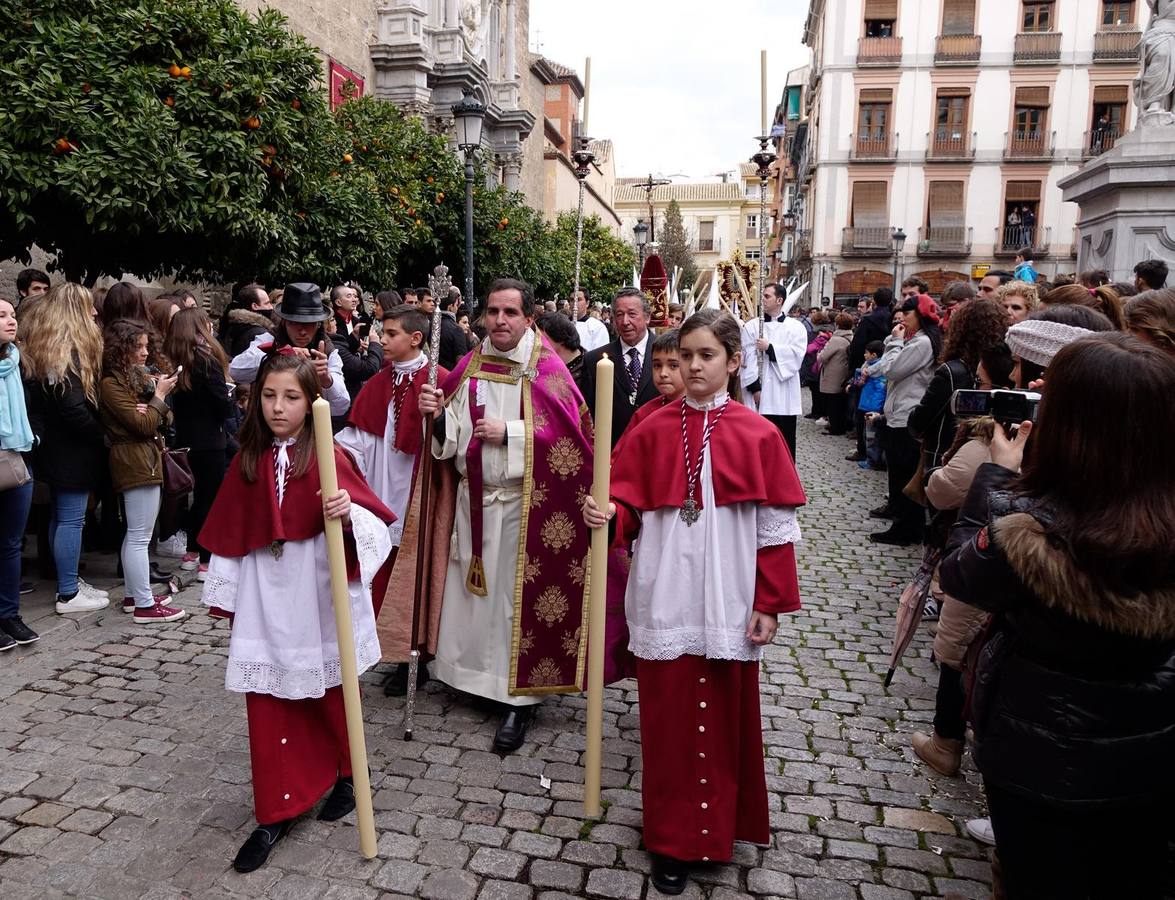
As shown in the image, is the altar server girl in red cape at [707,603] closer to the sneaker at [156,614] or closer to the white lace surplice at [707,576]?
the white lace surplice at [707,576]

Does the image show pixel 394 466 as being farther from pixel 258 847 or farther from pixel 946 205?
pixel 946 205

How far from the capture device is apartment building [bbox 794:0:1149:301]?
3378 centimetres

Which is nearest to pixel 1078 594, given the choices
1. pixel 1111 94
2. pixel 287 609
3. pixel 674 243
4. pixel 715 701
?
pixel 715 701

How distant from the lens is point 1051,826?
7.19 feet

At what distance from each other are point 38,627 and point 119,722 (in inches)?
59.7

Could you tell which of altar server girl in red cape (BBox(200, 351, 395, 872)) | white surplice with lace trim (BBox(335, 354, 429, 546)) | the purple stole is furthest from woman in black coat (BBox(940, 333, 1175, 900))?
white surplice with lace trim (BBox(335, 354, 429, 546))

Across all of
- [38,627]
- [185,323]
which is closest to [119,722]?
[38,627]

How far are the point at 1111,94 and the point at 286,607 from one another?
39.0 meters

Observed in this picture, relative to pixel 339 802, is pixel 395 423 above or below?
above

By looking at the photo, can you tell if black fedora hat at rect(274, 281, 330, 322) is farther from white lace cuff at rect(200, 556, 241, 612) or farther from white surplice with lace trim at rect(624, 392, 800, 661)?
white surplice with lace trim at rect(624, 392, 800, 661)

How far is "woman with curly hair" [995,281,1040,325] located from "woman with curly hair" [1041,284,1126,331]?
567 mm

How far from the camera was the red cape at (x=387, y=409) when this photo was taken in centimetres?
466

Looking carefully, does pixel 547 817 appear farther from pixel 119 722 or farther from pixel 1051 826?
pixel 119 722

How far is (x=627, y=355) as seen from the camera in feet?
19.9
